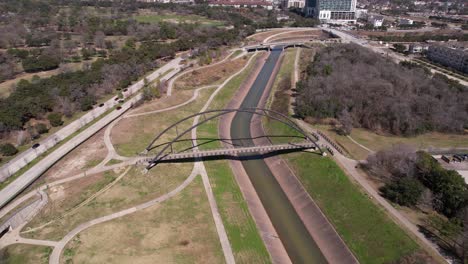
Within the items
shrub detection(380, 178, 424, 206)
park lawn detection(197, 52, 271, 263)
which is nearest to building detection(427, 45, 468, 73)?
shrub detection(380, 178, 424, 206)

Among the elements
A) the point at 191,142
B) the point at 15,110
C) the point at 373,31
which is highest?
the point at 373,31

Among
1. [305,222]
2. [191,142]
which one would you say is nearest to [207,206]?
[305,222]

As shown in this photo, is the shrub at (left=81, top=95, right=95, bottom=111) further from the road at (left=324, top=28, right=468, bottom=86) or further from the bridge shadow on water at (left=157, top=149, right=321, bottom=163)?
the road at (left=324, top=28, right=468, bottom=86)

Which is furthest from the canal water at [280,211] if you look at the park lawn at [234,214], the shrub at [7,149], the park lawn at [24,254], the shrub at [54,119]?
the shrub at [7,149]

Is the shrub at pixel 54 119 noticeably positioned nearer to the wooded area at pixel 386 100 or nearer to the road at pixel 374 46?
the wooded area at pixel 386 100

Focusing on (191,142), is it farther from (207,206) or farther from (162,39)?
(162,39)

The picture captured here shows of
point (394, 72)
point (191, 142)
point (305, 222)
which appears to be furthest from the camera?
point (394, 72)
